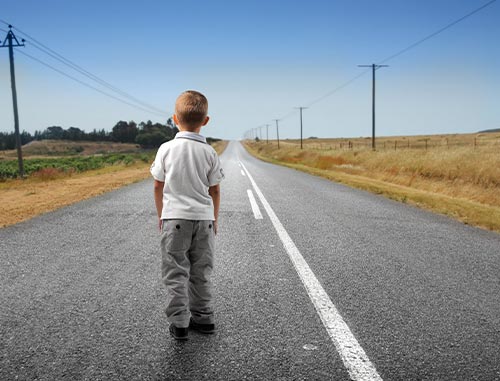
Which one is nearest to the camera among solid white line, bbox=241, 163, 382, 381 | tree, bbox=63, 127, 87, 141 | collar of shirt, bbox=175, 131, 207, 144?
solid white line, bbox=241, 163, 382, 381

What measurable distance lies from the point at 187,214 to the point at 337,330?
1408 mm

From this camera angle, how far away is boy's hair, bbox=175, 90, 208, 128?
2838 mm

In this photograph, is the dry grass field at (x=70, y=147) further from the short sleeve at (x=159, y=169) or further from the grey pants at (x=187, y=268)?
the grey pants at (x=187, y=268)

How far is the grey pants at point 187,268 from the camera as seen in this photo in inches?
109

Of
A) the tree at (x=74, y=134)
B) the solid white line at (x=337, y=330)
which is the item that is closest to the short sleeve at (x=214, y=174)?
the solid white line at (x=337, y=330)

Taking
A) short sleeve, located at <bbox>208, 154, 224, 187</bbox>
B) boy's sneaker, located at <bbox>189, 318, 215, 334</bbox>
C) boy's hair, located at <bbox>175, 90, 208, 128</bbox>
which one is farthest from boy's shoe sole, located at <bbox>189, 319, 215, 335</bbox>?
boy's hair, located at <bbox>175, 90, 208, 128</bbox>

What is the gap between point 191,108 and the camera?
284 centimetres

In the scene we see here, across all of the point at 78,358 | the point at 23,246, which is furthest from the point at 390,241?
the point at 23,246

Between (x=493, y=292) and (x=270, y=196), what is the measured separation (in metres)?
7.67

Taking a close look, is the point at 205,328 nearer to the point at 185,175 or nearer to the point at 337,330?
the point at 337,330

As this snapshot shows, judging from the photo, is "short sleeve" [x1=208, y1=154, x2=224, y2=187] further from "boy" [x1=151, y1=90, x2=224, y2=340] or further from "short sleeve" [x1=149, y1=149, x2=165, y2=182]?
Answer: "short sleeve" [x1=149, y1=149, x2=165, y2=182]

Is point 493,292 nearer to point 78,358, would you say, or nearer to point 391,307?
point 391,307

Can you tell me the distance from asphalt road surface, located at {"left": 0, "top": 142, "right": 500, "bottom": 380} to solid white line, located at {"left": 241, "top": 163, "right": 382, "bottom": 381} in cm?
1

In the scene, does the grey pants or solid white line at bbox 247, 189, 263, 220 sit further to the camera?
solid white line at bbox 247, 189, 263, 220
